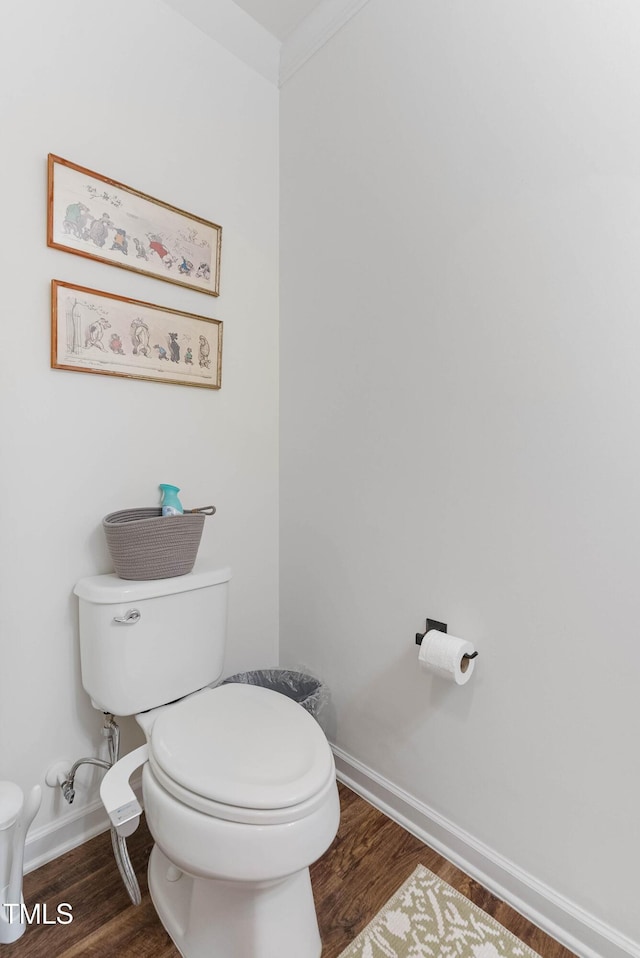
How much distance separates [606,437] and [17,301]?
1.40 meters

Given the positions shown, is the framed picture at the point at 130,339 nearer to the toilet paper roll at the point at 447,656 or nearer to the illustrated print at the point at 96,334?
the illustrated print at the point at 96,334

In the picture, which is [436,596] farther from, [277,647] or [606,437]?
[277,647]

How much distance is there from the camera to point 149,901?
1220 millimetres

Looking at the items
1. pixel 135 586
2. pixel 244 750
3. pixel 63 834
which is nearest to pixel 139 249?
pixel 135 586

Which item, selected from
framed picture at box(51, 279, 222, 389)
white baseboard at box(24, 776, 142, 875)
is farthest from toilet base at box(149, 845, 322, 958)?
framed picture at box(51, 279, 222, 389)

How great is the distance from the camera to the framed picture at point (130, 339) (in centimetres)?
132

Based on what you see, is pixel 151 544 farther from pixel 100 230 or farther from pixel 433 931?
pixel 433 931

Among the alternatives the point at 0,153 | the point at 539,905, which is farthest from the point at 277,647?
the point at 0,153

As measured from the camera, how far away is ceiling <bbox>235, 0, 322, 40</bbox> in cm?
166

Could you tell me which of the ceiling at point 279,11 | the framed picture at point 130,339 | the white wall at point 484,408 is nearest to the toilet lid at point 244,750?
the white wall at point 484,408

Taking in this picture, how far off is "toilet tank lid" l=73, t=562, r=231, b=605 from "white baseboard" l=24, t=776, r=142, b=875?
0.63 metres

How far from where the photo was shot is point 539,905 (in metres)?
1.18

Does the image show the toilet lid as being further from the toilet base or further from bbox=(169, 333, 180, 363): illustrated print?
bbox=(169, 333, 180, 363): illustrated print

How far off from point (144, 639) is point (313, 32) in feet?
6.45
